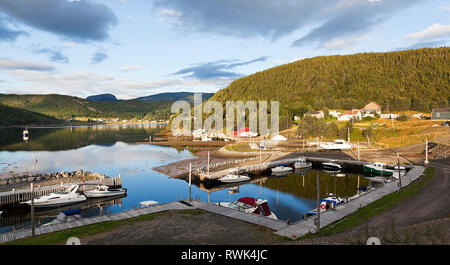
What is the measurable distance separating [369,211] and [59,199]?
3499 cm

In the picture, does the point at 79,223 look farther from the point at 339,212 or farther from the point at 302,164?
the point at 302,164

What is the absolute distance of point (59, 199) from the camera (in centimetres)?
3488

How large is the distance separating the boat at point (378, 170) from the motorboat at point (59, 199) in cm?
4811

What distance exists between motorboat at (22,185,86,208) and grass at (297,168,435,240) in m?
30.5

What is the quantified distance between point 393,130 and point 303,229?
3320 inches

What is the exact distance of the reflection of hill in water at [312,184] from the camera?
137 feet

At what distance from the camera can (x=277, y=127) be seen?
131375 millimetres

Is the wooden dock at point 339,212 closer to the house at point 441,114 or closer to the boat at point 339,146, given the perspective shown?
the boat at point 339,146

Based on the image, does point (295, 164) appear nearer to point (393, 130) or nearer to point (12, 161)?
point (393, 130)

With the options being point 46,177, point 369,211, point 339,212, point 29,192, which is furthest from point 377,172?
point 46,177

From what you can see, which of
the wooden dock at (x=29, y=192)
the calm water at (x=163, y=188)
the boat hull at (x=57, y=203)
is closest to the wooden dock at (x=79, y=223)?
the calm water at (x=163, y=188)

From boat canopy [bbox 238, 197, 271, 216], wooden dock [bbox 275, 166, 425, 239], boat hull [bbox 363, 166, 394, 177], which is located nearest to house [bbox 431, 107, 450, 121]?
boat hull [bbox 363, 166, 394, 177]

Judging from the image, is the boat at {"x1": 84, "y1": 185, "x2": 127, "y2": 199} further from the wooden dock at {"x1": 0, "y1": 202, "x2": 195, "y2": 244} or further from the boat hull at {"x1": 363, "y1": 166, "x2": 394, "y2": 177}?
the boat hull at {"x1": 363, "y1": 166, "x2": 394, "y2": 177}
